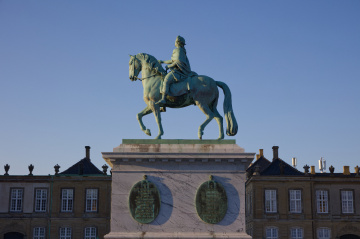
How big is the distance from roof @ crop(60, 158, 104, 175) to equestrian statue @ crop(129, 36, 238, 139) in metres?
39.0

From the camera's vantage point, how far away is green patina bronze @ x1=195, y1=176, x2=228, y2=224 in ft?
52.9

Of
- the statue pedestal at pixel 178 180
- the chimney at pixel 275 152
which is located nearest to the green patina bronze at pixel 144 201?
the statue pedestal at pixel 178 180

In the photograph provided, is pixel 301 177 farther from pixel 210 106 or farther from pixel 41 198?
pixel 210 106

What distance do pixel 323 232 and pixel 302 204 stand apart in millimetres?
3350

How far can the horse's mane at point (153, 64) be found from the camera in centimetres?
1769

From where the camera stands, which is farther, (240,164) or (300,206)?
(300,206)

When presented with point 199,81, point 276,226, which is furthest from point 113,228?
point 276,226

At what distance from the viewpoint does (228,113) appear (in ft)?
58.0

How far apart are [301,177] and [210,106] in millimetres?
36537

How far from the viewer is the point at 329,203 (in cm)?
5259

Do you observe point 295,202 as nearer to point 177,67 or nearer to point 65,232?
point 65,232

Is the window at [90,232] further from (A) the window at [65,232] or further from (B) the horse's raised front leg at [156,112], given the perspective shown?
(B) the horse's raised front leg at [156,112]

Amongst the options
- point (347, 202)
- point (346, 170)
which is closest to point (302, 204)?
point (347, 202)

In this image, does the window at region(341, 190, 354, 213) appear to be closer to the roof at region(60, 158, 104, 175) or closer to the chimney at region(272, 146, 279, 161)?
the chimney at region(272, 146, 279, 161)
